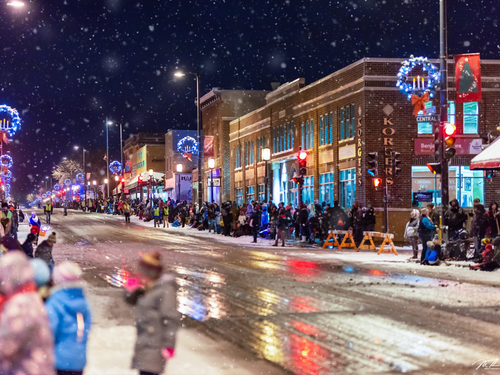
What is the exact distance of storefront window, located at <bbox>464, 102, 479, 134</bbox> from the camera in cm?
3706

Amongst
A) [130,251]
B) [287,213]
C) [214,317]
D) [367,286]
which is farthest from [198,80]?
[214,317]

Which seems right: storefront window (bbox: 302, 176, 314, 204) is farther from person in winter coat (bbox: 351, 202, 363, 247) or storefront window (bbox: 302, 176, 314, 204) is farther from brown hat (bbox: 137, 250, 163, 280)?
brown hat (bbox: 137, 250, 163, 280)

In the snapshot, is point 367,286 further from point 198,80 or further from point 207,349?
point 198,80

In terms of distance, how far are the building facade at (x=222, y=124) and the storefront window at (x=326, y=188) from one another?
68.1 feet

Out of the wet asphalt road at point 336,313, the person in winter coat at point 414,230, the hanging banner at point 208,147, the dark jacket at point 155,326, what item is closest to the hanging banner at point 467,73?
the person in winter coat at point 414,230

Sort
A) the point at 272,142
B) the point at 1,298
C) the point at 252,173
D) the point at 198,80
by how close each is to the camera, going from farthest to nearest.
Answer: the point at 252,173 → the point at 272,142 → the point at 198,80 → the point at 1,298

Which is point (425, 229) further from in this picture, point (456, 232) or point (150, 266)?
point (150, 266)

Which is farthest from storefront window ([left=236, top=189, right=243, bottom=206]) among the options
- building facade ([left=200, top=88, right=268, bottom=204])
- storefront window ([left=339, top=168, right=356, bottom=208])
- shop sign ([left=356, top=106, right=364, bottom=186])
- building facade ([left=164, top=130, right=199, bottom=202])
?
shop sign ([left=356, top=106, right=364, bottom=186])

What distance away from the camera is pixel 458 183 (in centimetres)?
3684

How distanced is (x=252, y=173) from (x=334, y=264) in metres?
35.4

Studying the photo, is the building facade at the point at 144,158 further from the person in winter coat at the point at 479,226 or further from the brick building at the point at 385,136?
the person in winter coat at the point at 479,226

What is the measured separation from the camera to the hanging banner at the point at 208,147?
216 feet

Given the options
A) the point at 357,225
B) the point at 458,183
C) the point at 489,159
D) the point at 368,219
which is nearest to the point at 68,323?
the point at 489,159

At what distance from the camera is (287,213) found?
33438 millimetres
